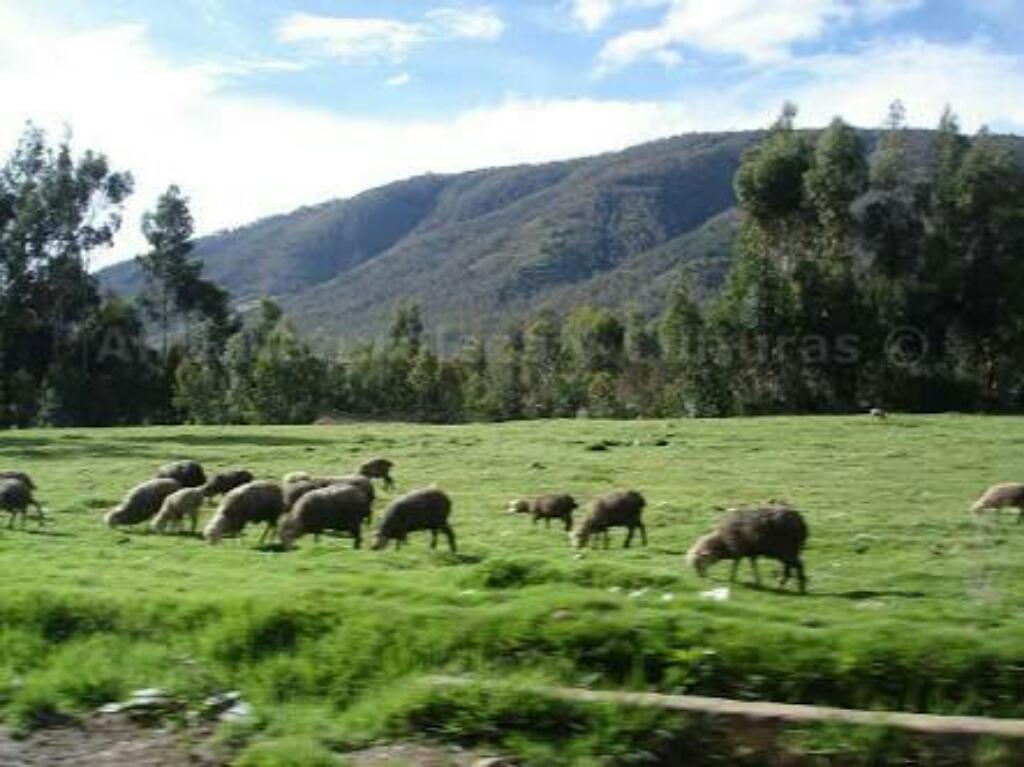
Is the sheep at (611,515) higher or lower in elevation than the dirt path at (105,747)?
higher

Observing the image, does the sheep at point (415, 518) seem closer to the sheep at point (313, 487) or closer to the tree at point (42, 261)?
the sheep at point (313, 487)

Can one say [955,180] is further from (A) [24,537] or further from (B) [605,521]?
(A) [24,537]

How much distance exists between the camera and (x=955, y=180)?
71.9 m

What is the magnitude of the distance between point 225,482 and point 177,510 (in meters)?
5.26

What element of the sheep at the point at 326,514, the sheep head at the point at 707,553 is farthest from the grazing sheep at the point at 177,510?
the sheep head at the point at 707,553

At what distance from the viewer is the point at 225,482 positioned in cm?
3225

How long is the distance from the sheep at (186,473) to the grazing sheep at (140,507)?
4.78 meters

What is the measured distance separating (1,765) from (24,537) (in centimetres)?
1483

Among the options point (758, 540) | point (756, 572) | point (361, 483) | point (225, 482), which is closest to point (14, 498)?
point (225, 482)

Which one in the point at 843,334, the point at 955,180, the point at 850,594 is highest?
the point at 955,180

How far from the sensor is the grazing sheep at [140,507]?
27.6 meters

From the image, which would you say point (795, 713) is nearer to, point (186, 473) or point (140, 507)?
point (140, 507)

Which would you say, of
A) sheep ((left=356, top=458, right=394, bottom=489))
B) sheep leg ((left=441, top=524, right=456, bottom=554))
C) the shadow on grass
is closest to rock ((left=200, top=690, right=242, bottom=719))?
sheep leg ((left=441, top=524, right=456, bottom=554))

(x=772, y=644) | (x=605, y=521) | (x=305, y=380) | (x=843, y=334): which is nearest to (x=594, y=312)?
(x=305, y=380)
